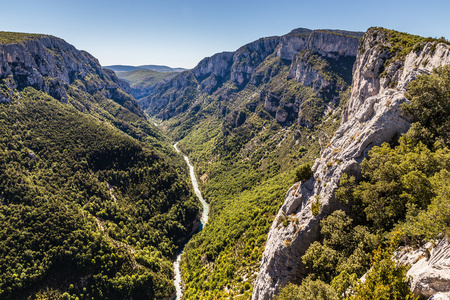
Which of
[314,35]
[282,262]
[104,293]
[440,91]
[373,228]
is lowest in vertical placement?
[104,293]

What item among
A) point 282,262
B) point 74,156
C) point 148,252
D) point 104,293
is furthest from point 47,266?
point 282,262

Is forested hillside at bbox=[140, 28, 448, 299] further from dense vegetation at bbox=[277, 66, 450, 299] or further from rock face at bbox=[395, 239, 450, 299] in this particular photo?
rock face at bbox=[395, 239, 450, 299]

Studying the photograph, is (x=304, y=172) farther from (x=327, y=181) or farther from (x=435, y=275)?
(x=435, y=275)

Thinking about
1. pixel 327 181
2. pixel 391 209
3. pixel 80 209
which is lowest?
pixel 80 209

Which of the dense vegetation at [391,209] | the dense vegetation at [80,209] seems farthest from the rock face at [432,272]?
the dense vegetation at [80,209]

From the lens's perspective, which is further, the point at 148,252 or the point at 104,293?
the point at 148,252

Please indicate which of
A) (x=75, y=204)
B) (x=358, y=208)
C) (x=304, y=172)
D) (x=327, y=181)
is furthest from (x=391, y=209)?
(x=75, y=204)

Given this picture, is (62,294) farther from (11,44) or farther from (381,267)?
(11,44)
